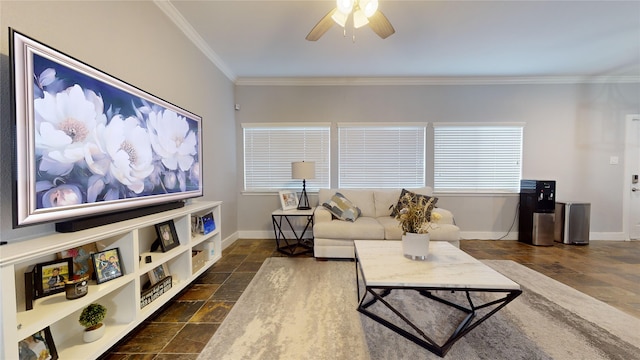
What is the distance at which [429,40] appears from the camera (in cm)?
286

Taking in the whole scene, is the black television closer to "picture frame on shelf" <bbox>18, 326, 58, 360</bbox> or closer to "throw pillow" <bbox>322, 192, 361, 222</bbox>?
"picture frame on shelf" <bbox>18, 326, 58, 360</bbox>

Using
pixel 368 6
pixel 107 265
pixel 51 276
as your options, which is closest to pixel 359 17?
pixel 368 6

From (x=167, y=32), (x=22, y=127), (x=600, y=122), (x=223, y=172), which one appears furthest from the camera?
(x=600, y=122)

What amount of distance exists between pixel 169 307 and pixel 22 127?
1635mm

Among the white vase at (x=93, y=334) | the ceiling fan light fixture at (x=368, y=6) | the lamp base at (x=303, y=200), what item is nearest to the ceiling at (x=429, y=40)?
the ceiling fan light fixture at (x=368, y=6)

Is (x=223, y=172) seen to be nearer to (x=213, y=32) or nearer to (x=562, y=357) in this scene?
(x=213, y=32)

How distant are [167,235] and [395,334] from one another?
191cm

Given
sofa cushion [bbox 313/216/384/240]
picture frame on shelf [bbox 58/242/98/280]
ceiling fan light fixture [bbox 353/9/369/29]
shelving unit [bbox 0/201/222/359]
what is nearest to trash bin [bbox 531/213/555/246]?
sofa cushion [bbox 313/216/384/240]

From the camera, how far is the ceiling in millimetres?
2297


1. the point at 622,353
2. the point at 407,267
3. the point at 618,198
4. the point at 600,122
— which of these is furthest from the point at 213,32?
the point at 618,198

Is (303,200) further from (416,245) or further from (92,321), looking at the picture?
(92,321)

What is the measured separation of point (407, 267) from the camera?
1726 mm

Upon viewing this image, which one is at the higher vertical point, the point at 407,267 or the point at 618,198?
the point at 618,198

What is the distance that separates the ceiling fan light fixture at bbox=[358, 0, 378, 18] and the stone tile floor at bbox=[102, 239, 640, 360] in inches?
100
